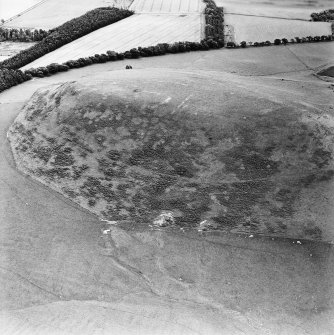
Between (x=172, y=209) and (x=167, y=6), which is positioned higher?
(x=167, y=6)

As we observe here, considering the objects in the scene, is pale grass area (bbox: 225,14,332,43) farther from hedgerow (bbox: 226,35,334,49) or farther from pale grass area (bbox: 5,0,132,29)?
pale grass area (bbox: 5,0,132,29)

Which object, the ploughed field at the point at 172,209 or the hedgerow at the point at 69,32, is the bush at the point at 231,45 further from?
the ploughed field at the point at 172,209

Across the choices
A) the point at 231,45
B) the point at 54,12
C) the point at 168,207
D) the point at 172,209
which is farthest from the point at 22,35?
the point at 172,209

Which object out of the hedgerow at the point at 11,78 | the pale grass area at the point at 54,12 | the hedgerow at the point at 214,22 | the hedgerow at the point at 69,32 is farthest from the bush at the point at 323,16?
the hedgerow at the point at 11,78

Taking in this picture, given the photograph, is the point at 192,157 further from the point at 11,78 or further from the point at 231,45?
the point at 231,45

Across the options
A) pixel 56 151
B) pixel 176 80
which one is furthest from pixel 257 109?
pixel 56 151

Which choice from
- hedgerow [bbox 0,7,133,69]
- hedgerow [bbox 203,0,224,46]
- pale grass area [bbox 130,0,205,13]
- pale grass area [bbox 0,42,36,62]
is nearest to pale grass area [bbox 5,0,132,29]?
pale grass area [bbox 130,0,205,13]

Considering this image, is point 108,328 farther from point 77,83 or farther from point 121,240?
point 77,83
